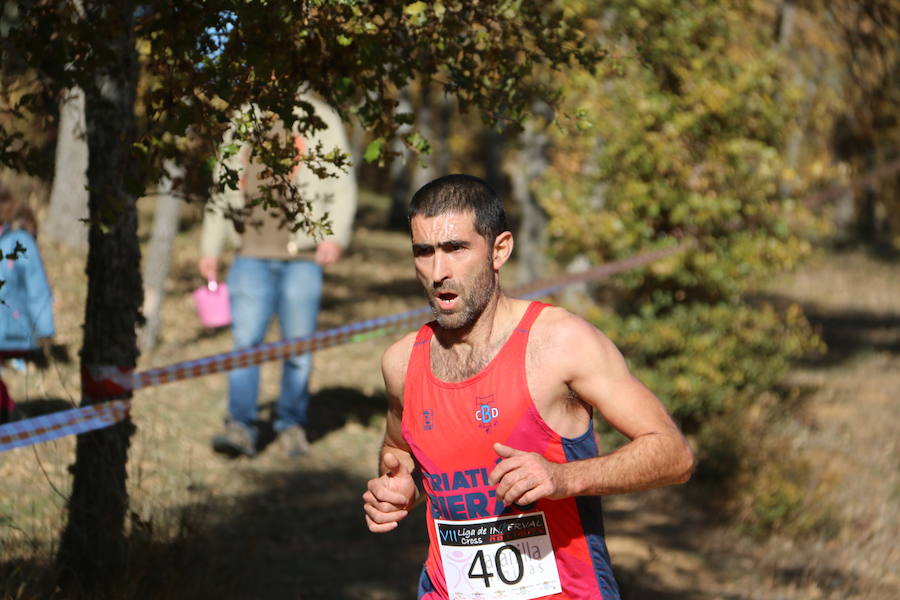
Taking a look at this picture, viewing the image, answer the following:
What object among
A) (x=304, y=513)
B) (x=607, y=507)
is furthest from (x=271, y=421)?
(x=607, y=507)

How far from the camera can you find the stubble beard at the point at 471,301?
115 inches

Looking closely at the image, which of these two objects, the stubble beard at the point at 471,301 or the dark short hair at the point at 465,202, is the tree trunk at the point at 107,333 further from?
the stubble beard at the point at 471,301

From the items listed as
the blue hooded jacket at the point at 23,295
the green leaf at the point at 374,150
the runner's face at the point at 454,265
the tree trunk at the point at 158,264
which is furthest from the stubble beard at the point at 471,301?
the tree trunk at the point at 158,264

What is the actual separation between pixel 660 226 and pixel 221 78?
5798 millimetres

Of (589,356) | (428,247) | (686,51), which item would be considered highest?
(686,51)

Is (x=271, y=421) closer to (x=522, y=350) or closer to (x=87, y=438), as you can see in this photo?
(x=87, y=438)

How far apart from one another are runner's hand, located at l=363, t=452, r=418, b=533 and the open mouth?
0.41 meters

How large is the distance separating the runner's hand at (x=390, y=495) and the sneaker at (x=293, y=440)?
468 centimetres

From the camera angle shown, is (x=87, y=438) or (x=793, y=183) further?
(x=793, y=183)

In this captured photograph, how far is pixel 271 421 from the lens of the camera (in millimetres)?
8703

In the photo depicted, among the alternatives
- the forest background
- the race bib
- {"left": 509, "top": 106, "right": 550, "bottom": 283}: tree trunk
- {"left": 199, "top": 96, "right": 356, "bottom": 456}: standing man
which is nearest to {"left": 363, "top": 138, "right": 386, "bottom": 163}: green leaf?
the forest background

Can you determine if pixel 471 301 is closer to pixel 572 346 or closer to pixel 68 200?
pixel 572 346

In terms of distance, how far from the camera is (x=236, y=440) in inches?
285

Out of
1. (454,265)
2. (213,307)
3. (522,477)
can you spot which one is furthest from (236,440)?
(522,477)
